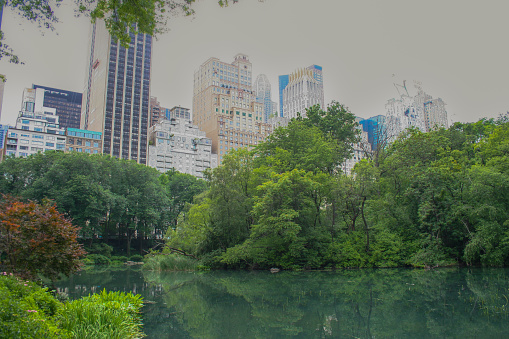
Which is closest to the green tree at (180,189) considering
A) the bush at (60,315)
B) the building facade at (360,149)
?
the building facade at (360,149)

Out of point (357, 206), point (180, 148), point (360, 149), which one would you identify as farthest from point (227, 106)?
point (357, 206)

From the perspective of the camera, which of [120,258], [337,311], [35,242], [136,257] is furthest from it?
[136,257]

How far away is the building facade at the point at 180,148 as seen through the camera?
102250 millimetres

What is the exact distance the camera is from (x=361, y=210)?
2755 cm

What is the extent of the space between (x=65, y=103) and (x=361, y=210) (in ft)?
536

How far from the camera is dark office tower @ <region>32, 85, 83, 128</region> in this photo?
15575 centimetres

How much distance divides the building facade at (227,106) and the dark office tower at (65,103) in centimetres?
5875

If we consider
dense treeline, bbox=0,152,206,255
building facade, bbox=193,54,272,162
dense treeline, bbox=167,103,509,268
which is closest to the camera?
dense treeline, bbox=167,103,509,268

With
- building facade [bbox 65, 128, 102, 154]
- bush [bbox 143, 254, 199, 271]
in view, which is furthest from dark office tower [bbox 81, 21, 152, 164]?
bush [bbox 143, 254, 199, 271]

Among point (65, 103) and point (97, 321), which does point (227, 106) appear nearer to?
point (65, 103)

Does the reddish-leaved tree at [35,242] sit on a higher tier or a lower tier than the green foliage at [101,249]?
higher

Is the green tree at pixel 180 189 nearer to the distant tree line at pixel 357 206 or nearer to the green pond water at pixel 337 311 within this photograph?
the distant tree line at pixel 357 206

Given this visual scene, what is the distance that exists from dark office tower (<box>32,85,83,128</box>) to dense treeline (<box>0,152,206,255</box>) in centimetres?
12116

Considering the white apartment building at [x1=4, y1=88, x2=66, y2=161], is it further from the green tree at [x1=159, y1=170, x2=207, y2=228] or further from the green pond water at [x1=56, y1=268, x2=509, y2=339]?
the green pond water at [x1=56, y1=268, x2=509, y2=339]
